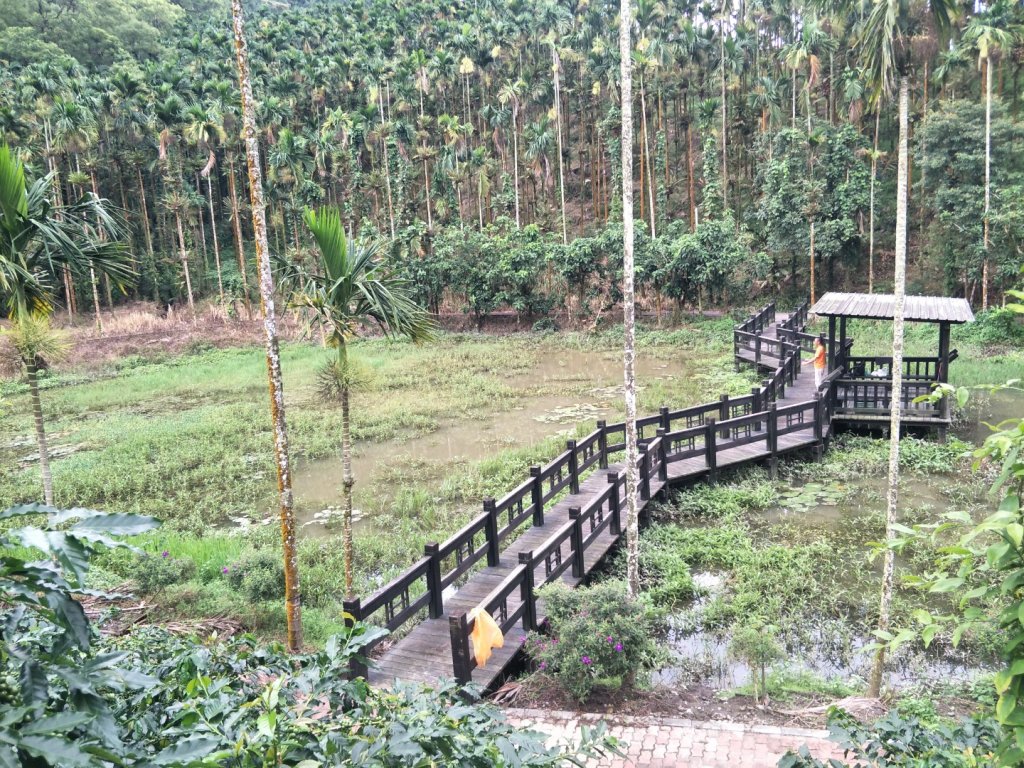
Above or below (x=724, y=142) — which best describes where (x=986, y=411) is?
below

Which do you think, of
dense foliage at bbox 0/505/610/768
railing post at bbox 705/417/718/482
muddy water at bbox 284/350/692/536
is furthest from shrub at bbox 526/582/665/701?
muddy water at bbox 284/350/692/536

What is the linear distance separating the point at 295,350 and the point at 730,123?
90.0ft

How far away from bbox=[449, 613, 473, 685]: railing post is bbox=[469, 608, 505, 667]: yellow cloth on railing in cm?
21

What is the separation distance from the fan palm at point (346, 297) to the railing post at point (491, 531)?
180 cm

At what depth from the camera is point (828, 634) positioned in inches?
338

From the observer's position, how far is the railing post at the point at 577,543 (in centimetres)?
953

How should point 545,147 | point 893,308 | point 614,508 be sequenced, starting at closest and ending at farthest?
point 614,508
point 893,308
point 545,147

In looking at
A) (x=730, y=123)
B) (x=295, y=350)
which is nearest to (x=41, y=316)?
(x=295, y=350)

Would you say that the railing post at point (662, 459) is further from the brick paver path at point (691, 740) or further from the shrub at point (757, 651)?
the brick paver path at point (691, 740)

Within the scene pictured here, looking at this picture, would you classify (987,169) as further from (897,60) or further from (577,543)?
(577,543)

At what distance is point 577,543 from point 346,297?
14.2ft

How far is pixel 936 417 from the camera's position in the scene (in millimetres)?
→ 15500

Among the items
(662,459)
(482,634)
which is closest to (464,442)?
(662,459)

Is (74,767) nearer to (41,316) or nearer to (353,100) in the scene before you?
(41,316)
